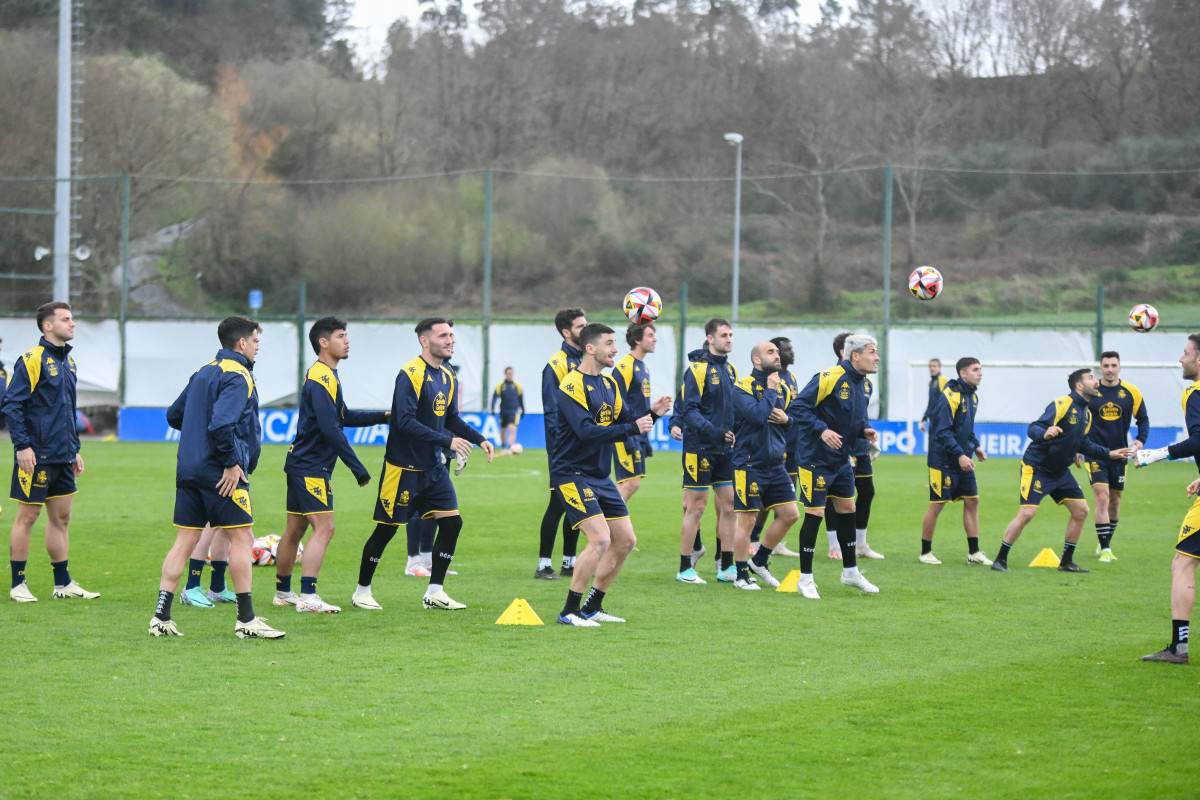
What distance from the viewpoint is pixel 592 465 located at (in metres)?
8.77

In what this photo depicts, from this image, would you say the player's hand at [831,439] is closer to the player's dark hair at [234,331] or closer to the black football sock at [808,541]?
the black football sock at [808,541]

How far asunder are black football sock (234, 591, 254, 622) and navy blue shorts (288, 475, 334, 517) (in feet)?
3.50

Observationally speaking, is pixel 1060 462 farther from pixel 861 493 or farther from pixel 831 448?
pixel 831 448

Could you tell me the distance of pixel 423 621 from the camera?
9.04 meters

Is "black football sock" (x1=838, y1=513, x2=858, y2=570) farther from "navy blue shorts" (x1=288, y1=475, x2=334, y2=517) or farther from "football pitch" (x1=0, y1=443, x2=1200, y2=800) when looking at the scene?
"navy blue shorts" (x1=288, y1=475, x2=334, y2=517)

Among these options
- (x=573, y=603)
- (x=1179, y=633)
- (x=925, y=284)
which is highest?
(x=925, y=284)

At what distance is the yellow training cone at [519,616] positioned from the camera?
890 cm

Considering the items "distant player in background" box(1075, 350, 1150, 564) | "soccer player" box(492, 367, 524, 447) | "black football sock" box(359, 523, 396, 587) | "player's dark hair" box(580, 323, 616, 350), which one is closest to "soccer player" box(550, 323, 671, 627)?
"player's dark hair" box(580, 323, 616, 350)

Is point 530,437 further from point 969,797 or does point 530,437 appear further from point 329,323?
point 969,797

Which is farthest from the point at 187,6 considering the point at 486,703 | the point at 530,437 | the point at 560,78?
the point at 486,703

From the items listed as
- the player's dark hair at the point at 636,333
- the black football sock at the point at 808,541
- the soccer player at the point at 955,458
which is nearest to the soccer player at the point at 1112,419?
the soccer player at the point at 955,458

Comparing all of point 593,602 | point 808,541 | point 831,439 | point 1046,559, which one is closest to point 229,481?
point 593,602

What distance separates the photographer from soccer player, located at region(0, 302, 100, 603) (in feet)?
30.3

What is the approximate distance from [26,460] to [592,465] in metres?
4.19
